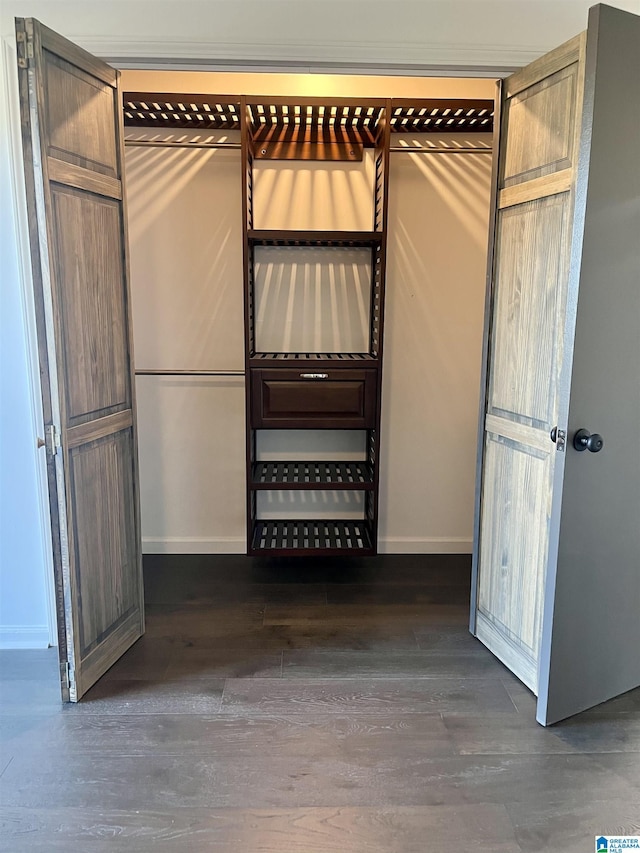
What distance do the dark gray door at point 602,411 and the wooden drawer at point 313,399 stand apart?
1156mm

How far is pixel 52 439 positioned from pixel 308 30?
5.58 ft

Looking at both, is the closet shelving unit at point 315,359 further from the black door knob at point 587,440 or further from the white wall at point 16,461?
the black door knob at point 587,440

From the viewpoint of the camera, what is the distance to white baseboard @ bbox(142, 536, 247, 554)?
3.31 metres

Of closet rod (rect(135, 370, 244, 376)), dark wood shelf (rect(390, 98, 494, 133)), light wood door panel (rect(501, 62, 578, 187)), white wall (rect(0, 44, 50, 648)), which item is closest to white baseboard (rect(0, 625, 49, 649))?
white wall (rect(0, 44, 50, 648))

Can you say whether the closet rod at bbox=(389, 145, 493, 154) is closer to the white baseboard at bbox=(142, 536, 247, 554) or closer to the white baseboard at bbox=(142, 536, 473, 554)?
the white baseboard at bbox=(142, 536, 473, 554)

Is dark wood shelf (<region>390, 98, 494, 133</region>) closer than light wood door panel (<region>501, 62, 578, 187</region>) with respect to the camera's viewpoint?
No

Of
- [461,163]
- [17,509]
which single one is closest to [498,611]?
[17,509]

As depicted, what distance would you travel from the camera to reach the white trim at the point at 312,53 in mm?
2051

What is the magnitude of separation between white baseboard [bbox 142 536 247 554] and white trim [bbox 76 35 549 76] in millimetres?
2334

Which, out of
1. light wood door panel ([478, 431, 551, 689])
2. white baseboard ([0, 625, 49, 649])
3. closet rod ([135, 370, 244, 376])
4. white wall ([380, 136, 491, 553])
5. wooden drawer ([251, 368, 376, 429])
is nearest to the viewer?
light wood door panel ([478, 431, 551, 689])

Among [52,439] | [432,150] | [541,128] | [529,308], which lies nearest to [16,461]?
[52,439]

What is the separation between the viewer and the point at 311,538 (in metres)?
3.01

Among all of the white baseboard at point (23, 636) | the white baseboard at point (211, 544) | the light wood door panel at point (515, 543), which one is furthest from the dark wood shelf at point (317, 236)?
the white baseboard at point (23, 636)

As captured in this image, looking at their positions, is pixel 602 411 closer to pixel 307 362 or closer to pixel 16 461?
pixel 307 362
